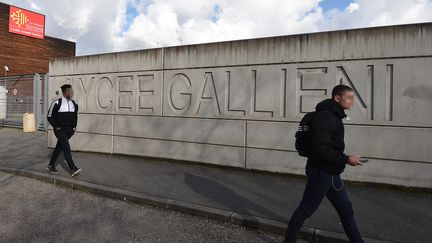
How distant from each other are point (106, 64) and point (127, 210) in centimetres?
529

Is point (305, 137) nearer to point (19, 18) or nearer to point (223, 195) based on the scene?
point (223, 195)

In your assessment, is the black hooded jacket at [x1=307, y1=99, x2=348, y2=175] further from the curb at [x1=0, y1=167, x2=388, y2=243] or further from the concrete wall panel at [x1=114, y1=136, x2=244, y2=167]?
the concrete wall panel at [x1=114, y1=136, x2=244, y2=167]

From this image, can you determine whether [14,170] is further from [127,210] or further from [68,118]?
[127,210]

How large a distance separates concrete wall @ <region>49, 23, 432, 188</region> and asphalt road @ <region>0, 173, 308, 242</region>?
2.75 metres

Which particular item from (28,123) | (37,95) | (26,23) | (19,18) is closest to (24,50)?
(26,23)

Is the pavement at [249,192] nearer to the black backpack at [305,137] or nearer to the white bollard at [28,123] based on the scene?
the black backpack at [305,137]

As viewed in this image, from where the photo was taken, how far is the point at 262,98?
671cm

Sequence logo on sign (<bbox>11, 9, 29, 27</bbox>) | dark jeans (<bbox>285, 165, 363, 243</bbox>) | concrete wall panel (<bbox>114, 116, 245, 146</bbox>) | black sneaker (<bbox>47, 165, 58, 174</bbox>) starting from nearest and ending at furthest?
dark jeans (<bbox>285, 165, 363, 243</bbox>)
black sneaker (<bbox>47, 165, 58, 174</bbox>)
concrete wall panel (<bbox>114, 116, 245, 146</bbox>)
logo on sign (<bbox>11, 9, 29, 27</bbox>)

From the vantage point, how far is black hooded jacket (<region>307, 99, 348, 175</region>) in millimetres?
2906

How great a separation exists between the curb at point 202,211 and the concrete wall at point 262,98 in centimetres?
245

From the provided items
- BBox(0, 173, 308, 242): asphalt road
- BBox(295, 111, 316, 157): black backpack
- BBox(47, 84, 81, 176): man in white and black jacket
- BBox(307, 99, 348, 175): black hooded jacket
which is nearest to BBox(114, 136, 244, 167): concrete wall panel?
BBox(47, 84, 81, 176): man in white and black jacket

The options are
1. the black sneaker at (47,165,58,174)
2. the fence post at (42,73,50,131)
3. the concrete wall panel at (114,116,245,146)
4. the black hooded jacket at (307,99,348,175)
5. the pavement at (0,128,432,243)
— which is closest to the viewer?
the black hooded jacket at (307,99,348,175)

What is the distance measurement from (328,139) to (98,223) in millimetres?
2910

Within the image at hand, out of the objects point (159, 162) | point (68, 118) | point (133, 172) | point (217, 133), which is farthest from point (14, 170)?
point (217, 133)
